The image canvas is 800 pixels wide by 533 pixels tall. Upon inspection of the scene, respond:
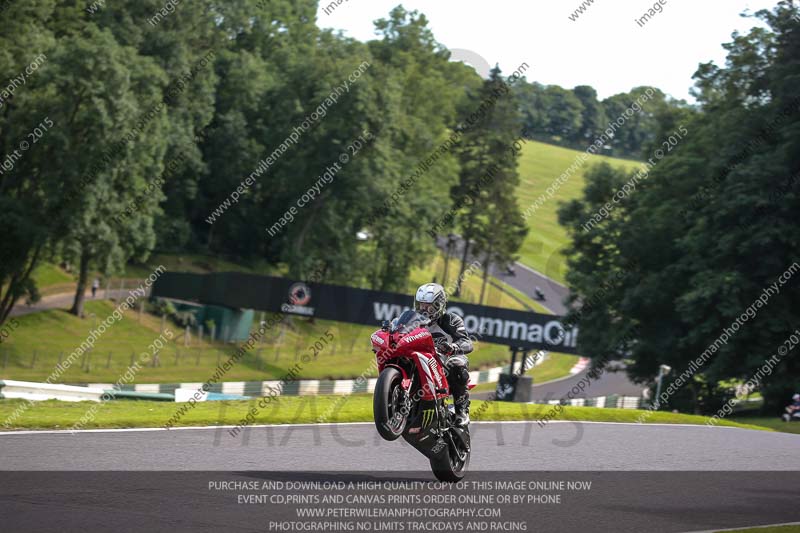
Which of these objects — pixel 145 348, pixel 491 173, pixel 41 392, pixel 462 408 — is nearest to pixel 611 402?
pixel 145 348

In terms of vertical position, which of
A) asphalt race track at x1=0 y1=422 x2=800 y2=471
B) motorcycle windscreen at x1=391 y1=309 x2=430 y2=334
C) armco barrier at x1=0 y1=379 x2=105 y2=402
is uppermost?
motorcycle windscreen at x1=391 y1=309 x2=430 y2=334

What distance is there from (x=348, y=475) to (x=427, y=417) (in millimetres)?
1084

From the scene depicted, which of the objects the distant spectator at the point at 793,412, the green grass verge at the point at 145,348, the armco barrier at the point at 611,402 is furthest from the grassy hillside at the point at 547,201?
the distant spectator at the point at 793,412

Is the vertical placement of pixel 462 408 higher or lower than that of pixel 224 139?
lower

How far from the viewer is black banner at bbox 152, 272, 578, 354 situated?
41031 millimetres

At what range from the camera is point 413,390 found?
1017 centimetres

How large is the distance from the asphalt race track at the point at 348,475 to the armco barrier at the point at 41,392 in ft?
23.1

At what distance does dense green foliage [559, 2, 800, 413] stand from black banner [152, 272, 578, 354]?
2.46m

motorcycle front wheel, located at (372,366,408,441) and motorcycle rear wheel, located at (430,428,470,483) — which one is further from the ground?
motorcycle front wheel, located at (372,366,408,441)

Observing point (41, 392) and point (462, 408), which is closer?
point (462, 408)

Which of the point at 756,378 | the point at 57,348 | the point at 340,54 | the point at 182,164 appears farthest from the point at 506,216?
the point at 756,378

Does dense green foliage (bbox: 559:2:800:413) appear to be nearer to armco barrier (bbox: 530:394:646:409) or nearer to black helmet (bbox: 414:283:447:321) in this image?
armco barrier (bbox: 530:394:646:409)

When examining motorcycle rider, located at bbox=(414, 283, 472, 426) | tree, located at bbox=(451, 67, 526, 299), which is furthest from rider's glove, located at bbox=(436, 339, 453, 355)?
tree, located at bbox=(451, 67, 526, 299)

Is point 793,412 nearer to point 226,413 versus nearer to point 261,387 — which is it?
point 261,387
